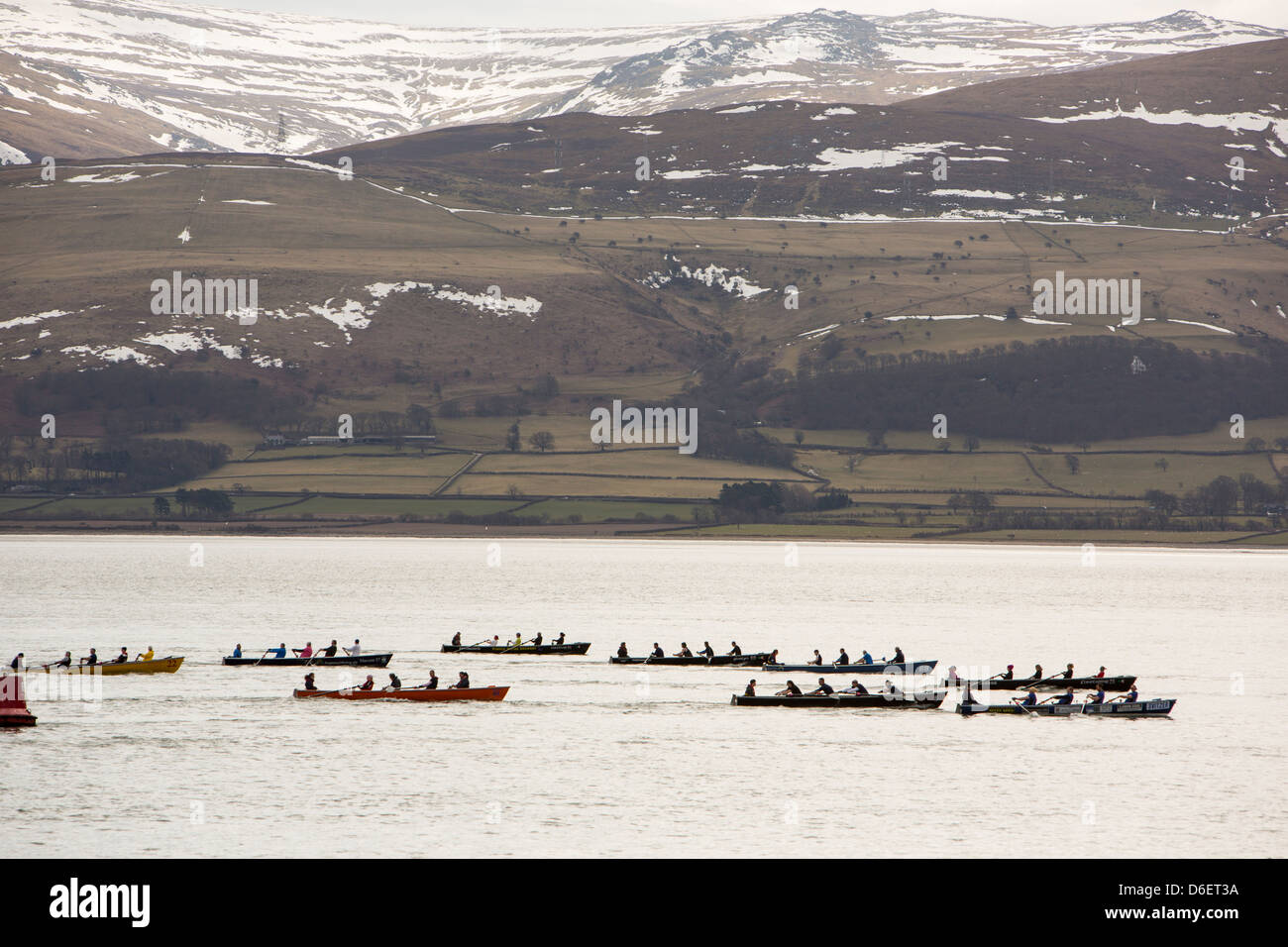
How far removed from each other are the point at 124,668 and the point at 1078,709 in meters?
58.3

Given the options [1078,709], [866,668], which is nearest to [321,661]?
[866,668]

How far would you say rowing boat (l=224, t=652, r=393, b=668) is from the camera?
303ft

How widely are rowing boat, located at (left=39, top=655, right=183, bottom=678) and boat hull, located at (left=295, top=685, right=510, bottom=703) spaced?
41.7 ft

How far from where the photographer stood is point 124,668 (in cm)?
9038

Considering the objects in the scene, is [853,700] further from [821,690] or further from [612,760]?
[612,760]

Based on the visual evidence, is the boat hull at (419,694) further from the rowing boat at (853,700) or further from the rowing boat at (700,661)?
the rowing boat at (700,661)

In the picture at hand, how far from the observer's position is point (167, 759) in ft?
214

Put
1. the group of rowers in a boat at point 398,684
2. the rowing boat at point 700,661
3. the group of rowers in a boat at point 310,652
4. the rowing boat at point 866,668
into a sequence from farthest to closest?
the rowing boat at point 700,661, the group of rowers in a boat at point 310,652, the rowing boat at point 866,668, the group of rowers in a boat at point 398,684

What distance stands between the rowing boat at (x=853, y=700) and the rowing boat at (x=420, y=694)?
1430cm

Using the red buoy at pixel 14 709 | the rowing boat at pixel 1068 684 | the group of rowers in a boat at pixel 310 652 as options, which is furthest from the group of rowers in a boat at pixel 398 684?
the rowing boat at pixel 1068 684

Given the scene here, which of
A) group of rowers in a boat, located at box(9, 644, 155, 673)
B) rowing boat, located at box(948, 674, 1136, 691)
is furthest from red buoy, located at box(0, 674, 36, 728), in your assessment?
rowing boat, located at box(948, 674, 1136, 691)

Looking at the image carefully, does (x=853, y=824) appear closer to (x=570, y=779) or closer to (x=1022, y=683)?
(x=570, y=779)

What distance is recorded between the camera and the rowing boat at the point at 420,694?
83062mm
